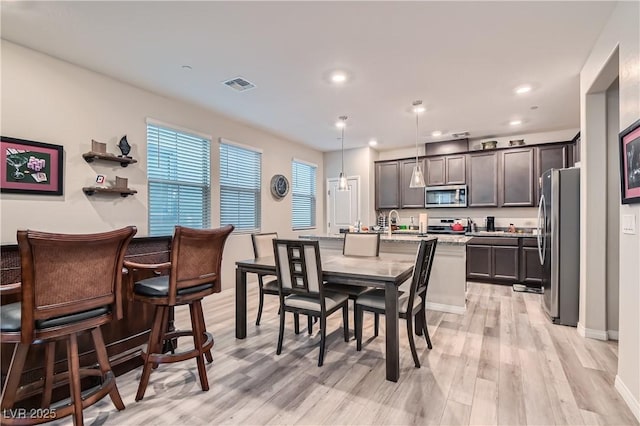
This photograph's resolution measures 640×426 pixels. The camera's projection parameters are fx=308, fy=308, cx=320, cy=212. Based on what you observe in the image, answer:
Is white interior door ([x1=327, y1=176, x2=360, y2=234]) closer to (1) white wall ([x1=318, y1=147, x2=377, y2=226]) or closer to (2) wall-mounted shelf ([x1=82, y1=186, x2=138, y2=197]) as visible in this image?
(1) white wall ([x1=318, y1=147, x2=377, y2=226])

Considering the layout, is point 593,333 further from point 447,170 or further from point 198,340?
point 447,170

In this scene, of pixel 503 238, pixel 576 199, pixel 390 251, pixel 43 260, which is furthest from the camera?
pixel 503 238

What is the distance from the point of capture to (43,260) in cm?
136

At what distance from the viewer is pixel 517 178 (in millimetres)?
5375

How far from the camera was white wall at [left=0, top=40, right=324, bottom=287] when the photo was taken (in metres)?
2.70

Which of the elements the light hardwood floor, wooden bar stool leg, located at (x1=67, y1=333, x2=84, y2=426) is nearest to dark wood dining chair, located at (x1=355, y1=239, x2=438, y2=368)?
the light hardwood floor

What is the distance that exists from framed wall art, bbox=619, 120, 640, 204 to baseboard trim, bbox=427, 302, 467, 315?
2.09 metres

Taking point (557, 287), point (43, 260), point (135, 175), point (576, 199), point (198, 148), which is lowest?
point (557, 287)

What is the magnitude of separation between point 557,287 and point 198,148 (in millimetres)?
4723

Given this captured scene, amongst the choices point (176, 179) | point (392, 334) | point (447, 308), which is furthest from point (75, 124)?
point (447, 308)

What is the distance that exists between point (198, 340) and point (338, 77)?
9.21ft

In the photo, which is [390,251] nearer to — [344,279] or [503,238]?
[344,279]

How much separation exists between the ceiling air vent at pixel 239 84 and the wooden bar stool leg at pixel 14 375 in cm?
289

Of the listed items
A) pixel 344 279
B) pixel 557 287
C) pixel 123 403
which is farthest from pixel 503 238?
pixel 123 403
